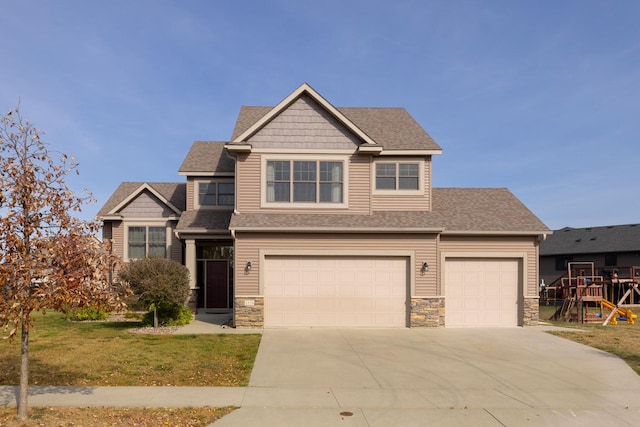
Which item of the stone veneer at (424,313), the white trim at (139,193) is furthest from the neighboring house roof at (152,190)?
the stone veneer at (424,313)

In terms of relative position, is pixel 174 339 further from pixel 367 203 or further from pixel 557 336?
pixel 557 336

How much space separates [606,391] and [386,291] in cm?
831

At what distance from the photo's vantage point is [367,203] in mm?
17656

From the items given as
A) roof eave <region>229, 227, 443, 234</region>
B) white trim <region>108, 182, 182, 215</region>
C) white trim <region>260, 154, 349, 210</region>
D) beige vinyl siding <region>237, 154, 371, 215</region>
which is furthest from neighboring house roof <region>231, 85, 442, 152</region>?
white trim <region>108, 182, 182, 215</region>

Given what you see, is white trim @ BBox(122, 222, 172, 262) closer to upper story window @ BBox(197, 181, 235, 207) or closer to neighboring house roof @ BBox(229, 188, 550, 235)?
upper story window @ BBox(197, 181, 235, 207)

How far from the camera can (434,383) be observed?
32.5 ft

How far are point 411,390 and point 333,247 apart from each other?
7992 millimetres

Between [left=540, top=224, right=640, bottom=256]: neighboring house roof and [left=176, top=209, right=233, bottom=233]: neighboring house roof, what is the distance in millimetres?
35548

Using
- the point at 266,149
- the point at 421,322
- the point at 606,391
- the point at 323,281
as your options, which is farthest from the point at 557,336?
the point at 266,149

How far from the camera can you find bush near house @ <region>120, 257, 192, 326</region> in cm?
1588

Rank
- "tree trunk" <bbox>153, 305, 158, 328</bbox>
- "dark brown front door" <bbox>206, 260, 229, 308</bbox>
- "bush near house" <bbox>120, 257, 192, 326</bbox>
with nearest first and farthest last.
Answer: "bush near house" <bbox>120, 257, 192, 326</bbox> < "tree trunk" <bbox>153, 305, 158, 328</bbox> < "dark brown front door" <bbox>206, 260, 229, 308</bbox>

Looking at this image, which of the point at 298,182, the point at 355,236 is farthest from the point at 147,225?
the point at 355,236

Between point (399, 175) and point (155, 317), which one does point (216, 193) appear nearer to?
point (155, 317)

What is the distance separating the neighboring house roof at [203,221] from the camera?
19469mm
